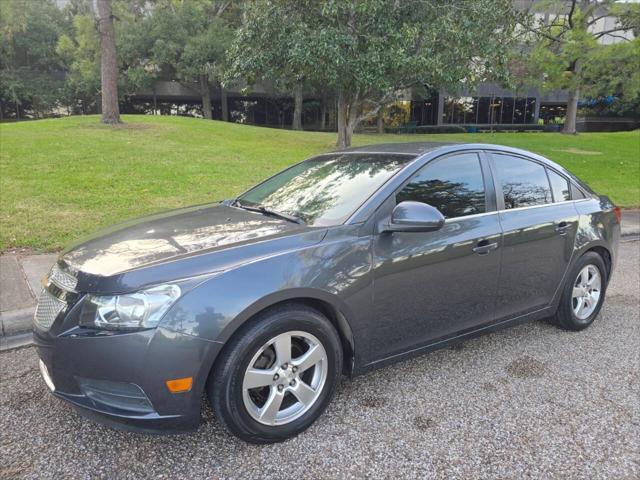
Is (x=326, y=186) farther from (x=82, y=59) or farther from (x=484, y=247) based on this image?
(x=82, y=59)

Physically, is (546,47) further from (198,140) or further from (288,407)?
(288,407)

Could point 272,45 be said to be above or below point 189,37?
below

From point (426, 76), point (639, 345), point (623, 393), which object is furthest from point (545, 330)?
point (426, 76)

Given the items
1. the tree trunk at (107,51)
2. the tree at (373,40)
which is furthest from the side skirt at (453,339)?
the tree trunk at (107,51)

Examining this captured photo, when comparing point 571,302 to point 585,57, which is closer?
point 571,302

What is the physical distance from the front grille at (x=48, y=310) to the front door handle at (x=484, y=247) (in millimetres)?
2533

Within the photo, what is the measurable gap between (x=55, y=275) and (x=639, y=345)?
4.32m

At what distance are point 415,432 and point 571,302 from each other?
212 cm

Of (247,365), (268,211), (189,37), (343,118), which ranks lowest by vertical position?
(247,365)

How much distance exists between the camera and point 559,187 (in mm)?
4211

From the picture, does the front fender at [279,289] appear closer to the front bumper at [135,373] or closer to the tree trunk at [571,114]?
the front bumper at [135,373]

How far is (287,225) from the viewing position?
3088mm

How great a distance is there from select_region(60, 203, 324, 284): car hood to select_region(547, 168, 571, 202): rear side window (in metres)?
2.36

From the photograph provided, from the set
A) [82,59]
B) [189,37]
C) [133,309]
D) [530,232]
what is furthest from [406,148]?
[82,59]
